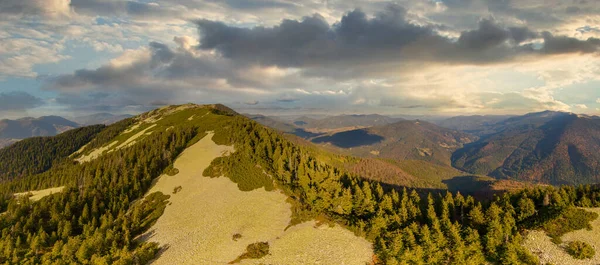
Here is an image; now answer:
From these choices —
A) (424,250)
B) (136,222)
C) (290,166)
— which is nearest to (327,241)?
(424,250)

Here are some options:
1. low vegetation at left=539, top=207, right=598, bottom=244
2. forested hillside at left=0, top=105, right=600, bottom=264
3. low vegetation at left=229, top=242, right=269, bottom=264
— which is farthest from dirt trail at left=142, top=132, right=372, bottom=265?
low vegetation at left=539, top=207, right=598, bottom=244

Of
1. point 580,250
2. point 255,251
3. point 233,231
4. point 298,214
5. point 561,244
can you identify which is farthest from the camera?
point 298,214

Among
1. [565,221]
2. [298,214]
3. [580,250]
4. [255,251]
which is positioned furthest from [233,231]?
[565,221]

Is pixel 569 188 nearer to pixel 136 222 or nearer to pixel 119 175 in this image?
pixel 136 222

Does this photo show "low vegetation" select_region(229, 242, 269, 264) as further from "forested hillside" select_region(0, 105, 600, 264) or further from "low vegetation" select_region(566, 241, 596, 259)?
"low vegetation" select_region(566, 241, 596, 259)

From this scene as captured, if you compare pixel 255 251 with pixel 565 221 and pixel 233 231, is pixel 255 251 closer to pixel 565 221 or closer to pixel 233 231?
pixel 233 231

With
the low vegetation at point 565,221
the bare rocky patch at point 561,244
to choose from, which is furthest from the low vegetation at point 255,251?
the low vegetation at point 565,221
